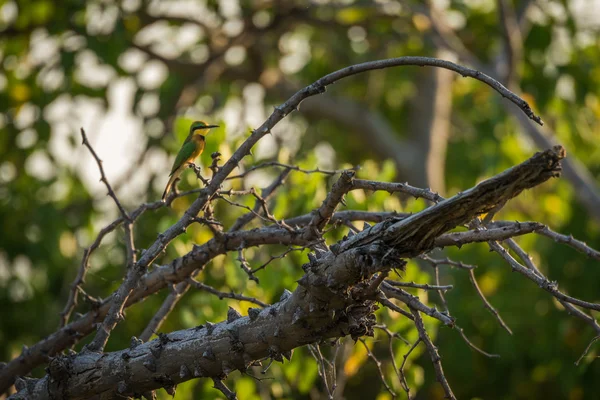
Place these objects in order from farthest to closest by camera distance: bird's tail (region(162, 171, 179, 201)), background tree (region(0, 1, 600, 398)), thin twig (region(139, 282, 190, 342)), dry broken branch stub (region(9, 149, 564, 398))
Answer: background tree (region(0, 1, 600, 398)), bird's tail (region(162, 171, 179, 201)), thin twig (region(139, 282, 190, 342)), dry broken branch stub (region(9, 149, 564, 398))

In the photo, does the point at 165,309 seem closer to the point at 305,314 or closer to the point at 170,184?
the point at 170,184

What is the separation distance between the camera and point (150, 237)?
7.55m

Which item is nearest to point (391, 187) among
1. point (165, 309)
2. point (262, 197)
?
point (262, 197)

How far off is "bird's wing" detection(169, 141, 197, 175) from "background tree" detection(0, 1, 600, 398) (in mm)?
2187

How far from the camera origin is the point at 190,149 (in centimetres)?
400

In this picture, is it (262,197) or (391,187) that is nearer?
(391,187)

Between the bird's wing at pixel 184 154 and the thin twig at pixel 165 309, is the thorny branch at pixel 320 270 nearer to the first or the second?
the thin twig at pixel 165 309

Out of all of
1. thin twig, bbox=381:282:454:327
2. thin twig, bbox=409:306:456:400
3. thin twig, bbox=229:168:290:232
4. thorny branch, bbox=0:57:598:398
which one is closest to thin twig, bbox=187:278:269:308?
thorny branch, bbox=0:57:598:398

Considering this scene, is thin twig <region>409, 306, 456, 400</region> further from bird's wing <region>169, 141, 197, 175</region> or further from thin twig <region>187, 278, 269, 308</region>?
bird's wing <region>169, 141, 197, 175</region>

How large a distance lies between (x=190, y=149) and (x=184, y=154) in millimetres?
45

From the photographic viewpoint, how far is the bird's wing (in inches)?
156

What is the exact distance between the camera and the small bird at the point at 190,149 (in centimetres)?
395

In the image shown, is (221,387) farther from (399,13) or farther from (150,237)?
(399,13)

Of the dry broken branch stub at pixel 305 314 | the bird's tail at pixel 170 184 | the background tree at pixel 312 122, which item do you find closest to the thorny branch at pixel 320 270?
the dry broken branch stub at pixel 305 314
